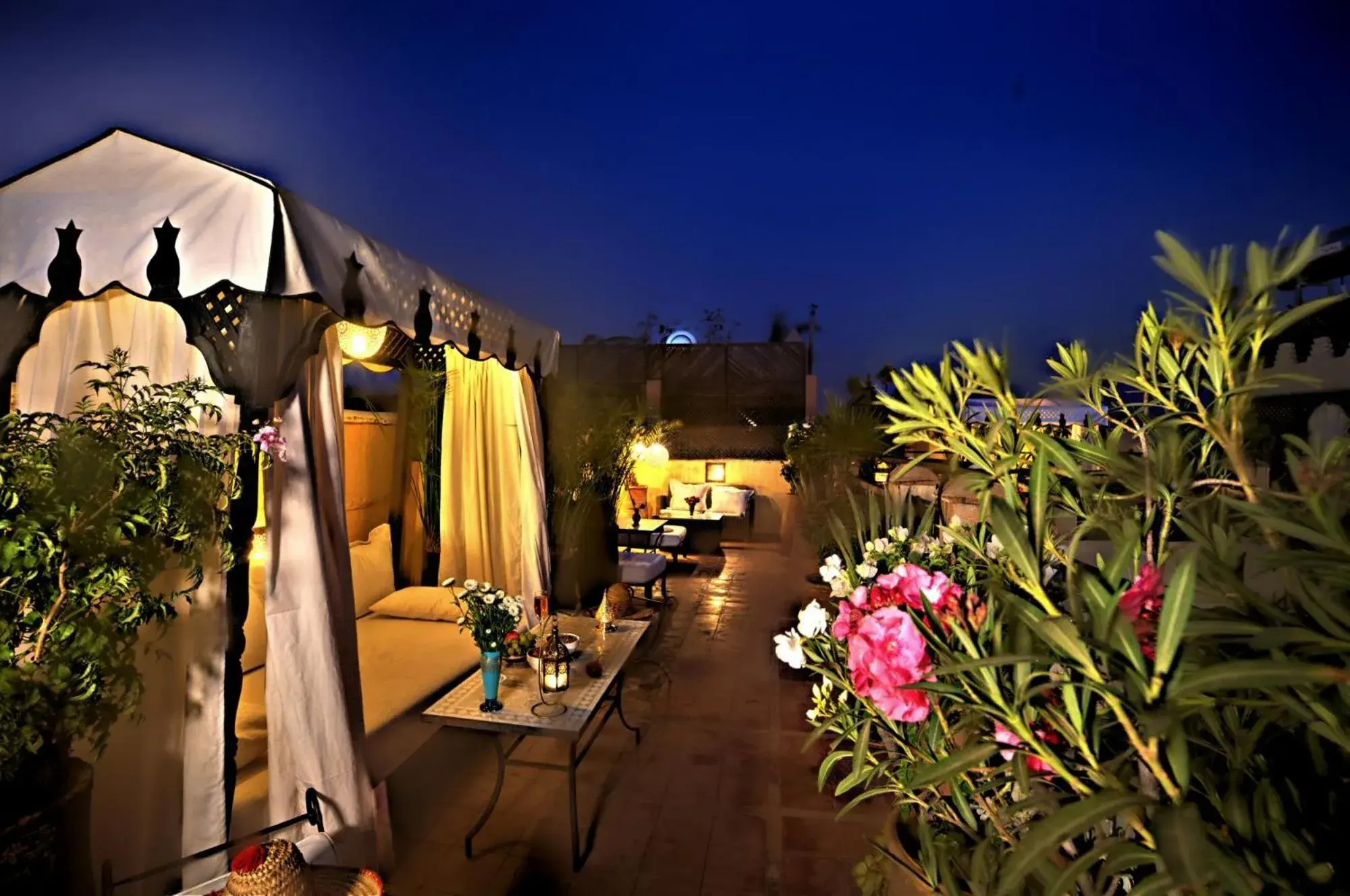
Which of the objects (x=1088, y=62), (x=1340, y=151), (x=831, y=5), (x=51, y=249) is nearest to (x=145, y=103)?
(x=51, y=249)

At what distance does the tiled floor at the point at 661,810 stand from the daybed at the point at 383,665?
325 millimetres

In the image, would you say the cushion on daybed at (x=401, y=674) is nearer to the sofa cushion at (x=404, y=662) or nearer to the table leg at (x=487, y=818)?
the sofa cushion at (x=404, y=662)

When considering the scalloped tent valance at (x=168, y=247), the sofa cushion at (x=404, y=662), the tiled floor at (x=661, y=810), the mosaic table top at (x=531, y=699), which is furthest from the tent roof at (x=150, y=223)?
the tiled floor at (x=661, y=810)

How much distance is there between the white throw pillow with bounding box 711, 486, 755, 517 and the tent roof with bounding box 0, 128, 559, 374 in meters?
8.24

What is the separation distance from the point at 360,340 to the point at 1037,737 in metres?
3.81

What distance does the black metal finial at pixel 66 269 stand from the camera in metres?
2.08

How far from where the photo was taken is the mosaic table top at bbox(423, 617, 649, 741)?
2486 millimetres

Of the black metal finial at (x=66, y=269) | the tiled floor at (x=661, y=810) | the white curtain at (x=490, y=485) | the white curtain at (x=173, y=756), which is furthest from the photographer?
the white curtain at (x=490, y=485)

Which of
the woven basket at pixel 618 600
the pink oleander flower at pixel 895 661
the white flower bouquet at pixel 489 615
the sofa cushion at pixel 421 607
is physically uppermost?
the pink oleander flower at pixel 895 661

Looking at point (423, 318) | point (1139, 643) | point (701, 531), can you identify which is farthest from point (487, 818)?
point (701, 531)

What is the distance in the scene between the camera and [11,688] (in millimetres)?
1293

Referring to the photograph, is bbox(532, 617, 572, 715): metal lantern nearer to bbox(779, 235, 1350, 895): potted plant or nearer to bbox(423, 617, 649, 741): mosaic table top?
bbox(423, 617, 649, 741): mosaic table top

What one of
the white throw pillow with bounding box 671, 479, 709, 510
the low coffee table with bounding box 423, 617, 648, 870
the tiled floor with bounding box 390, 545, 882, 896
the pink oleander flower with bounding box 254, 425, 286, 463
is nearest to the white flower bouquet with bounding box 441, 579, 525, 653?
the low coffee table with bounding box 423, 617, 648, 870

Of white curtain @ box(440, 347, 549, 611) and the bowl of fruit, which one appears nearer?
the bowl of fruit
